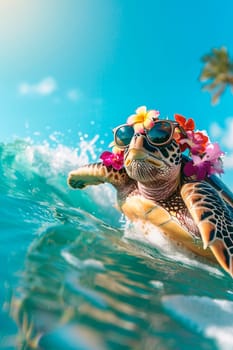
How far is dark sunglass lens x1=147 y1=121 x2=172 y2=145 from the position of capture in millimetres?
5043

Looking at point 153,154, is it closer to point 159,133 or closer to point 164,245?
point 159,133

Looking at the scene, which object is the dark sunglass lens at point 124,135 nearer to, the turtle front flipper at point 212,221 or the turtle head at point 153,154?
the turtle head at point 153,154

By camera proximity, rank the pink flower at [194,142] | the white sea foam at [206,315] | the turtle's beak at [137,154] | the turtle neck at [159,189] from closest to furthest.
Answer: the white sea foam at [206,315] < the turtle's beak at [137,154] < the turtle neck at [159,189] < the pink flower at [194,142]

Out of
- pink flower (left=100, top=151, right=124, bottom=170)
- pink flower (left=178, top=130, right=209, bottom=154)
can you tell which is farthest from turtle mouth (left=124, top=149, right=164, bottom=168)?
pink flower (left=100, top=151, right=124, bottom=170)

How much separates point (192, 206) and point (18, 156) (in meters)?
8.37

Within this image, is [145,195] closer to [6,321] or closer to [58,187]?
[6,321]

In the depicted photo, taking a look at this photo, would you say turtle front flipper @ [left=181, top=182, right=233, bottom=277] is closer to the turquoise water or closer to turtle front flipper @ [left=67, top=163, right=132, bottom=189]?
the turquoise water

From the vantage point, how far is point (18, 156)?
38.2 feet

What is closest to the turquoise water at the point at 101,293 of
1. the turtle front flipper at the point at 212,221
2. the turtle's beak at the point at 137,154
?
the turtle front flipper at the point at 212,221

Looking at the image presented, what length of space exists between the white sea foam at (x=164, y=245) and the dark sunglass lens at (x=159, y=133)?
4.51ft

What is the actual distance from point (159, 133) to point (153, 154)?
0.33 meters

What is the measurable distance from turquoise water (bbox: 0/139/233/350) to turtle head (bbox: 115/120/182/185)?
1065 mm

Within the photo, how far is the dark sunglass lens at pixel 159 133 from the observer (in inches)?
199

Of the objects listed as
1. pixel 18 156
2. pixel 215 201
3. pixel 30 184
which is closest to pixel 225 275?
pixel 215 201
